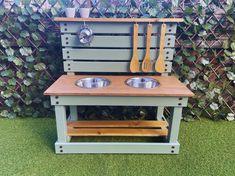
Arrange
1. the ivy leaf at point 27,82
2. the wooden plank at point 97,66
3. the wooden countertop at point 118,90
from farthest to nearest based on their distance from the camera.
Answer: the ivy leaf at point 27,82, the wooden plank at point 97,66, the wooden countertop at point 118,90

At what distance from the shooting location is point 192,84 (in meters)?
1.86

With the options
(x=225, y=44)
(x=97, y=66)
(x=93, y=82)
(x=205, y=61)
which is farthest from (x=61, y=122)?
(x=225, y=44)

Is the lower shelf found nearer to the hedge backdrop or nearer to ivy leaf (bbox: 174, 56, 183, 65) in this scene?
the hedge backdrop

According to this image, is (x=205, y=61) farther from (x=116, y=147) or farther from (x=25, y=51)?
(x=25, y=51)

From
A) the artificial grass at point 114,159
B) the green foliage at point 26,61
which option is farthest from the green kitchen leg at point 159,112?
the green foliage at point 26,61

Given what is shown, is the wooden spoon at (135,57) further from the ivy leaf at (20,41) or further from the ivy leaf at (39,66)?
the ivy leaf at (20,41)

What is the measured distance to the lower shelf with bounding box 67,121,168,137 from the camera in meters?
1.54

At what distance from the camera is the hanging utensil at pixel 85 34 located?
155cm

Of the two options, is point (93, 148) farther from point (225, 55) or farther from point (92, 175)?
point (225, 55)

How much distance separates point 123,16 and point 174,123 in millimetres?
900

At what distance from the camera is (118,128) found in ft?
5.34

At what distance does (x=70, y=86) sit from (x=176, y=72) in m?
0.93

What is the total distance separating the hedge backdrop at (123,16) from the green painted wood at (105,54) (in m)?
0.19

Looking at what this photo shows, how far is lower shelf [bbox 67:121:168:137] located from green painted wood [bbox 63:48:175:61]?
1.68 ft
